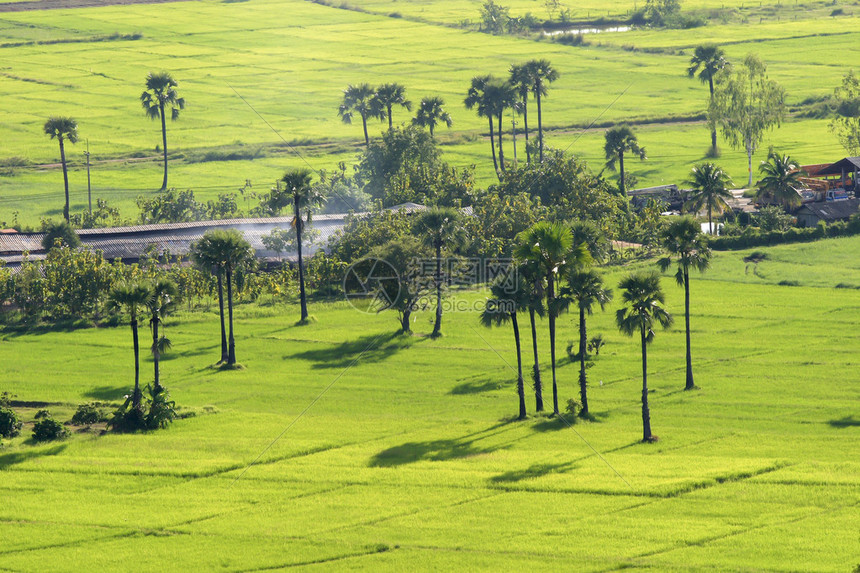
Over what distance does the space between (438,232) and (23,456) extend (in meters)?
36.6

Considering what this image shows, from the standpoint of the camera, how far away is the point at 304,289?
104 metres

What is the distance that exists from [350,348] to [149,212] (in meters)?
58.0

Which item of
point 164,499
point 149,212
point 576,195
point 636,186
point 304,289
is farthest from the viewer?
point 636,186

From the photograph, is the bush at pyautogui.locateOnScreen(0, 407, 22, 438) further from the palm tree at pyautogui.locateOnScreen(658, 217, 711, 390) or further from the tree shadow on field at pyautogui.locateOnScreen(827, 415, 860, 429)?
the tree shadow on field at pyautogui.locateOnScreen(827, 415, 860, 429)

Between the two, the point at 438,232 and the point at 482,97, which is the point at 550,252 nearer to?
the point at 438,232

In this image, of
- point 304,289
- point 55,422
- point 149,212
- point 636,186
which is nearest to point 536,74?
point 636,186

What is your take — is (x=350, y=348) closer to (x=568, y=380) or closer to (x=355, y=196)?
(x=568, y=380)

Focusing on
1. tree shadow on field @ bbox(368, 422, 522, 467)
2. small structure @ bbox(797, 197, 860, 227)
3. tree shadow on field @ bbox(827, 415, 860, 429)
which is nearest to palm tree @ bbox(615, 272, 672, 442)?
tree shadow on field @ bbox(368, 422, 522, 467)

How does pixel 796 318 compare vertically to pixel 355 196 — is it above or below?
below

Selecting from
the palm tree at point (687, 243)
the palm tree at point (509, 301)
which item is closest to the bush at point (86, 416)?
the palm tree at point (509, 301)

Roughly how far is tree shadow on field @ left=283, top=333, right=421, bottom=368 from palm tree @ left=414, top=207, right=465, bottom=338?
3.39 meters

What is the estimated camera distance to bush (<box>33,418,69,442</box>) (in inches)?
2835

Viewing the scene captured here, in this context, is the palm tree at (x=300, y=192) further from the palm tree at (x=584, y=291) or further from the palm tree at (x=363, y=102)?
the palm tree at (x=363, y=102)

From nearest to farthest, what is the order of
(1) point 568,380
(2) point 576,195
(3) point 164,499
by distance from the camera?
1. (3) point 164,499
2. (1) point 568,380
3. (2) point 576,195
